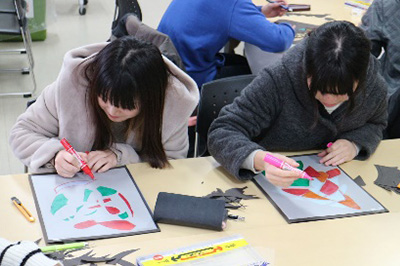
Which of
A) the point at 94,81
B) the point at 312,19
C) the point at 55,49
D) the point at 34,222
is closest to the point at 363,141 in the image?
the point at 94,81

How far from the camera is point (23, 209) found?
4.88 feet

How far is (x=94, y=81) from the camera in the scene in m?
1.59

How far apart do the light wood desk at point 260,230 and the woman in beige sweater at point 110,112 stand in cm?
10

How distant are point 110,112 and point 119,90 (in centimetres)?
9

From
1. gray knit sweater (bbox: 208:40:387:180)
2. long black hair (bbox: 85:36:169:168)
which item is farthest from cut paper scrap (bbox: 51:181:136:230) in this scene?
gray knit sweater (bbox: 208:40:387:180)

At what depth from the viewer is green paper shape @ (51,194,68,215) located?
1503 mm

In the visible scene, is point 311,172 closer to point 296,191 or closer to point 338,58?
point 296,191

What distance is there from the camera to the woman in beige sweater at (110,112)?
61.9 inches

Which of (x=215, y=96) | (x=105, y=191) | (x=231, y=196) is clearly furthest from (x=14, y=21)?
(x=231, y=196)

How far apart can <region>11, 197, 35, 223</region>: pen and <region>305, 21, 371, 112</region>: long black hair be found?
851 millimetres

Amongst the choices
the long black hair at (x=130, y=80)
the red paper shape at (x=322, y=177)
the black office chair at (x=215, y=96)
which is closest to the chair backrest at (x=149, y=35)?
the black office chair at (x=215, y=96)

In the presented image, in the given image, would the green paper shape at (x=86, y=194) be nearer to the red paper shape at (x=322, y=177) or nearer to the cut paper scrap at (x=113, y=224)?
the cut paper scrap at (x=113, y=224)

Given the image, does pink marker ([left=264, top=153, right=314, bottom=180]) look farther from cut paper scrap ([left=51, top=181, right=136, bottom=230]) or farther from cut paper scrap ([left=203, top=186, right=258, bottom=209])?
cut paper scrap ([left=51, top=181, right=136, bottom=230])

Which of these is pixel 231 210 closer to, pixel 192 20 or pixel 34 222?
pixel 34 222
